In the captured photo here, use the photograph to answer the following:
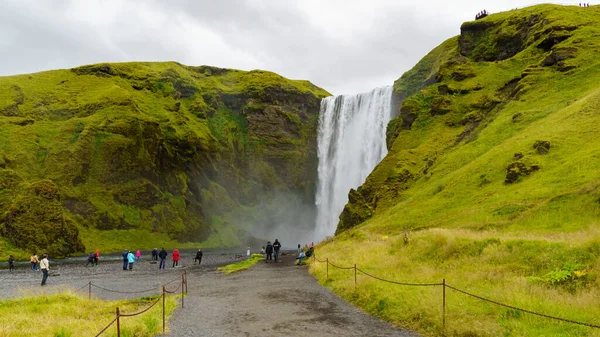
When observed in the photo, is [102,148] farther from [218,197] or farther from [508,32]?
[508,32]

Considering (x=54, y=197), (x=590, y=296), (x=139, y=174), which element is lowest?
(x=590, y=296)

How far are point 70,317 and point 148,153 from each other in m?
76.3

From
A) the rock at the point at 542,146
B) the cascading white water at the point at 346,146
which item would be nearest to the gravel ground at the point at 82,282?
the rock at the point at 542,146

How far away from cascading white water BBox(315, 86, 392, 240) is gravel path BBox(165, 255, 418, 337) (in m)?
53.0

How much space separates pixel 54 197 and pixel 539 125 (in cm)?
6494

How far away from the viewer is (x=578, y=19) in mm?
59312

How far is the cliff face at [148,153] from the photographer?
73.3m

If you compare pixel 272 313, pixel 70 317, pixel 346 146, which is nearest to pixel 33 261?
pixel 70 317

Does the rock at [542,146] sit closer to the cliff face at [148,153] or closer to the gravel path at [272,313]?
the gravel path at [272,313]

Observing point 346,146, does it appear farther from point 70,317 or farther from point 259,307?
point 70,317

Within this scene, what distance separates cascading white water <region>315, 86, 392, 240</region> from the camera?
253 feet

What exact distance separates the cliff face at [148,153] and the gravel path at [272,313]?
159ft

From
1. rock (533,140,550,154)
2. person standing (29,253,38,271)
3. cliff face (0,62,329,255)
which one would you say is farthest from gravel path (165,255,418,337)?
cliff face (0,62,329,255)

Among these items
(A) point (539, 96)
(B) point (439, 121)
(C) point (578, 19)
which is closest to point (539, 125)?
(A) point (539, 96)
